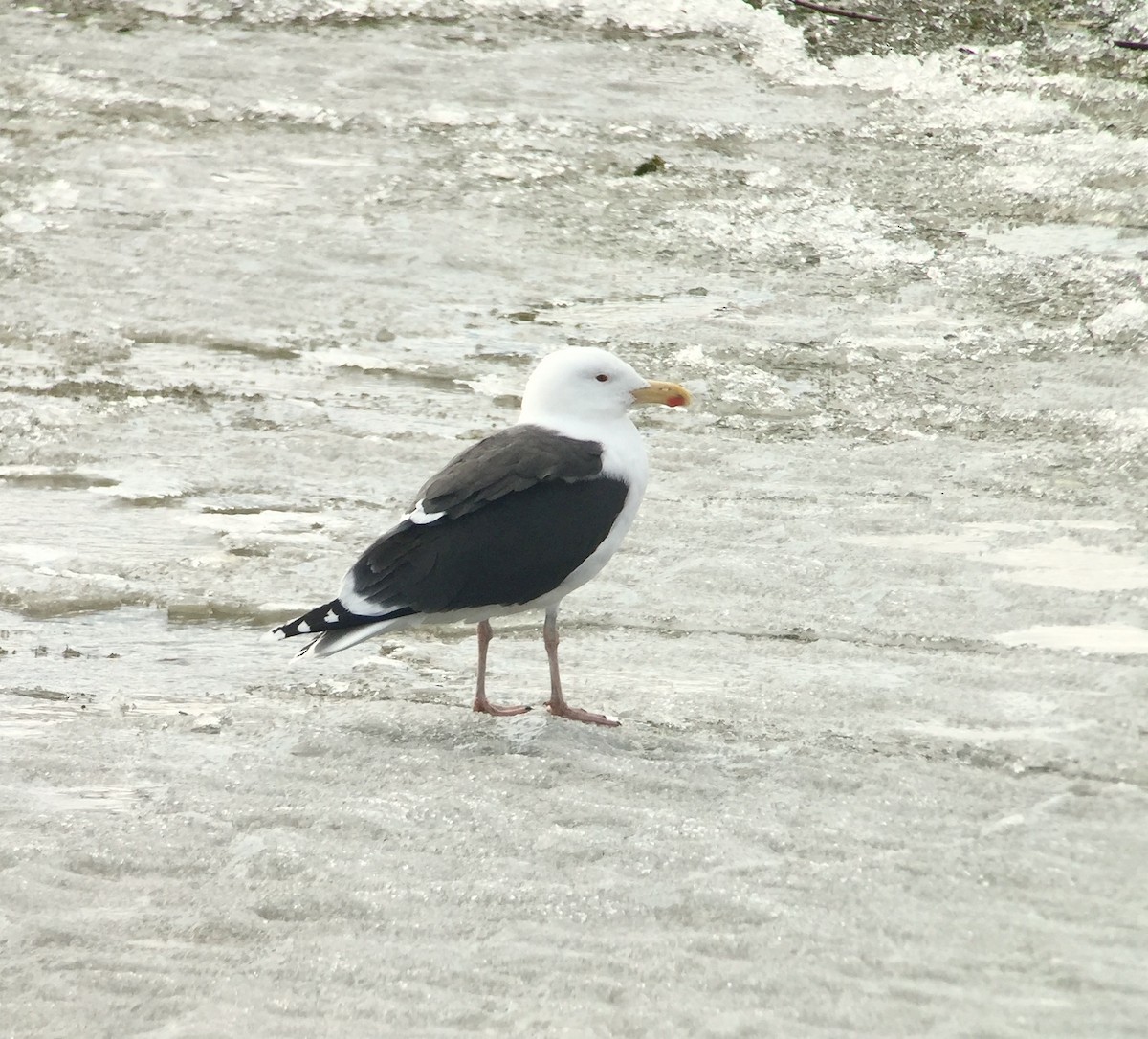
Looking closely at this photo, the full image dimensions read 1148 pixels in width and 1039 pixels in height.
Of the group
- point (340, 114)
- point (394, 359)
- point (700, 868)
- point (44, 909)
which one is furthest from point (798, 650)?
point (340, 114)

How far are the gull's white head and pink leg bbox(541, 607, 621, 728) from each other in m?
0.68

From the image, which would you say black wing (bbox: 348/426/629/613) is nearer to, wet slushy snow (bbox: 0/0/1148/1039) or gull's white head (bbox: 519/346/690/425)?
gull's white head (bbox: 519/346/690/425)

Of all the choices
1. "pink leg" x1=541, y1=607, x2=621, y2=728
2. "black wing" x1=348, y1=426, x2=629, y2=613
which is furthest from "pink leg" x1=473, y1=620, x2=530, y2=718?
"black wing" x1=348, y1=426, x2=629, y2=613

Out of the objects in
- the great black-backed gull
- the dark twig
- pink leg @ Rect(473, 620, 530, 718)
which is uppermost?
the dark twig

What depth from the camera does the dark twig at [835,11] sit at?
1262cm

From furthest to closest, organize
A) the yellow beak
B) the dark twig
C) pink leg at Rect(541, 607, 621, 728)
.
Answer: the dark twig
the yellow beak
pink leg at Rect(541, 607, 621, 728)

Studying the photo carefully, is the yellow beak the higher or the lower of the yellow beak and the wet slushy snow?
the higher

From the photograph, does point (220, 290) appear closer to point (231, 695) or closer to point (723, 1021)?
point (231, 695)

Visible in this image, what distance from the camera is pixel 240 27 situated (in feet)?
42.0

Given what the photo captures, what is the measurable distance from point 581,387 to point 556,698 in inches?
41.9

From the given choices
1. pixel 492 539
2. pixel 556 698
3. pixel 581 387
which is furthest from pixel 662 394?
pixel 556 698

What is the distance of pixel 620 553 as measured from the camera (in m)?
7.14

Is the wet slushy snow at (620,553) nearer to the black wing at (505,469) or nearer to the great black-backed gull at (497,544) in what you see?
the great black-backed gull at (497,544)

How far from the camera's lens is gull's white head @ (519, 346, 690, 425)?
575 cm
